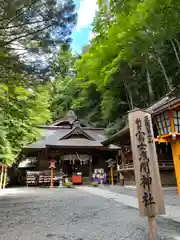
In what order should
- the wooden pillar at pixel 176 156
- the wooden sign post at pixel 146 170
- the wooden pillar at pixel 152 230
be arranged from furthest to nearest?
the wooden pillar at pixel 176 156, the wooden sign post at pixel 146 170, the wooden pillar at pixel 152 230

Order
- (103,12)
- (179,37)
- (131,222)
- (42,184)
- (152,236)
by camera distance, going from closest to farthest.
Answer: (152,236) < (131,222) < (179,37) < (42,184) < (103,12)

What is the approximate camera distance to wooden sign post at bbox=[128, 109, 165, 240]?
11.5ft

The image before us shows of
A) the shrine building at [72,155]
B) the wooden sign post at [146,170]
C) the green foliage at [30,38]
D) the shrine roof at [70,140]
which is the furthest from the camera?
the shrine roof at [70,140]

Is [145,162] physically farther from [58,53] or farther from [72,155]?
[72,155]

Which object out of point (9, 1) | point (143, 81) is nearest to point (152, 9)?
point (9, 1)

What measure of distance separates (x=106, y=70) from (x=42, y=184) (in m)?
10.3

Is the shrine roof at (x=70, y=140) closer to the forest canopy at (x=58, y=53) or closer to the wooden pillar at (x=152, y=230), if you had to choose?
the forest canopy at (x=58, y=53)

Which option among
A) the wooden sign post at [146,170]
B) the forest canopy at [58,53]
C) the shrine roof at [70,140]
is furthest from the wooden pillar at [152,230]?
the shrine roof at [70,140]

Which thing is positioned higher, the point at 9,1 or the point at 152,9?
the point at 152,9

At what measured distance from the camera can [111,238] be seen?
11.7 feet

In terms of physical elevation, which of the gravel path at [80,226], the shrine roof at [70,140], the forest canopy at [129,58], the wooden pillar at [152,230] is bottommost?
the gravel path at [80,226]

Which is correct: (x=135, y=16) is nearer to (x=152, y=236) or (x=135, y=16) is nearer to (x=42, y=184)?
(x=152, y=236)

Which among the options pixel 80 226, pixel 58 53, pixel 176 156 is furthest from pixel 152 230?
pixel 176 156

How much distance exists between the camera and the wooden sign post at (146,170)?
11.5 ft
